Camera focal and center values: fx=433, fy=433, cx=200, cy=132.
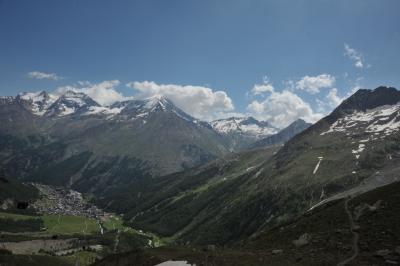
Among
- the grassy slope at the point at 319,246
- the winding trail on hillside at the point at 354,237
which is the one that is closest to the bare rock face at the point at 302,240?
the grassy slope at the point at 319,246

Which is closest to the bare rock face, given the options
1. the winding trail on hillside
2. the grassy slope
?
the grassy slope

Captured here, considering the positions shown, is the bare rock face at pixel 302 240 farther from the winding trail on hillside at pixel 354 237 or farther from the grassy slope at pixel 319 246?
the winding trail on hillside at pixel 354 237

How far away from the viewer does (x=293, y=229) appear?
94.8 meters

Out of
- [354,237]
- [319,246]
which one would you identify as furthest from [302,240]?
[354,237]

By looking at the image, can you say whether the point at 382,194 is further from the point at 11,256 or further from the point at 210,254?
the point at 11,256

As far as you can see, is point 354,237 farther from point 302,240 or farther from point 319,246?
point 302,240

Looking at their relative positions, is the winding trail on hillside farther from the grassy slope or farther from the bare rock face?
the bare rock face

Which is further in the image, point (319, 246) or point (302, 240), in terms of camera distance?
point (302, 240)

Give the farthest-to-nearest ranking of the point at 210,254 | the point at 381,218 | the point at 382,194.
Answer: the point at 382,194 → the point at 381,218 → the point at 210,254

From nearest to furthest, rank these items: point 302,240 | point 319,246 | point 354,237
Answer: point 319,246
point 354,237
point 302,240

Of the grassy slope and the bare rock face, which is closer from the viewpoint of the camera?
the grassy slope

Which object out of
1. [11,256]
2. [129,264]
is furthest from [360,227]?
[11,256]

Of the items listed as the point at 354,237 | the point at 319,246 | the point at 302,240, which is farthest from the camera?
the point at 302,240

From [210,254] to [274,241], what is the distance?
1702 cm
